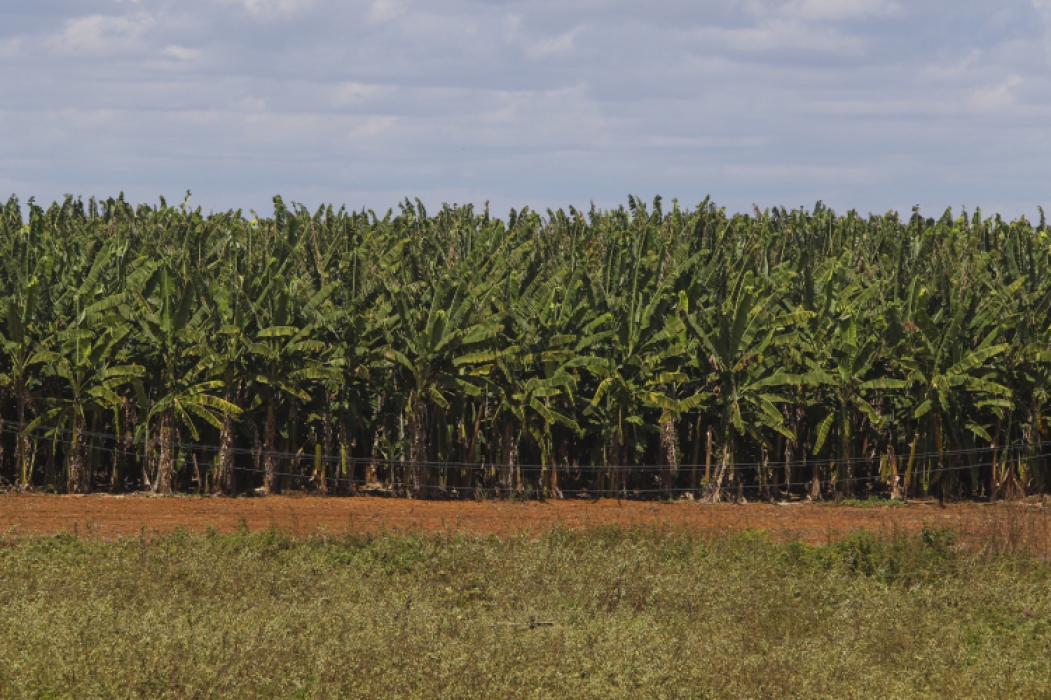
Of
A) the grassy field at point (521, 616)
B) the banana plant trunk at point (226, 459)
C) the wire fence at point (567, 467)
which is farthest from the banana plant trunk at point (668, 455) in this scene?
the banana plant trunk at point (226, 459)

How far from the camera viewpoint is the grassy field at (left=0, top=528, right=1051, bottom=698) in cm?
956

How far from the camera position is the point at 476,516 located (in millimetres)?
17938

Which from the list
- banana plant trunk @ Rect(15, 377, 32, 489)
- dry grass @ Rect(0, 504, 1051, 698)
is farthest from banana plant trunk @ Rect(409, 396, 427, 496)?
banana plant trunk @ Rect(15, 377, 32, 489)

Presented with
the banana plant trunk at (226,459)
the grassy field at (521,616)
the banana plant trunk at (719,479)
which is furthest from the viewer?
the banana plant trunk at (719,479)

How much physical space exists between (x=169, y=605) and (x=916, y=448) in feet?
43.6

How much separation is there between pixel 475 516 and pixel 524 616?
637 cm

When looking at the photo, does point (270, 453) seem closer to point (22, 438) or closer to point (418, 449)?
point (418, 449)

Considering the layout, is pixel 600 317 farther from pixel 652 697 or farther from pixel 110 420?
pixel 652 697

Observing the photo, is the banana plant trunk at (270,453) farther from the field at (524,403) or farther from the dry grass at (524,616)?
the dry grass at (524,616)

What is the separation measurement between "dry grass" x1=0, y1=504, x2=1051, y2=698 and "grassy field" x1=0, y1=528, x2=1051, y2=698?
0.03 meters

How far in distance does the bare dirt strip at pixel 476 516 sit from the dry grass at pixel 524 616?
3.62 ft

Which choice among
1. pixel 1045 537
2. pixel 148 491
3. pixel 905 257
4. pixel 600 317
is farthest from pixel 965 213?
pixel 148 491

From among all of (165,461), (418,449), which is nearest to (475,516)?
(418,449)

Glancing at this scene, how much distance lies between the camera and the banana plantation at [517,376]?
63.8ft
